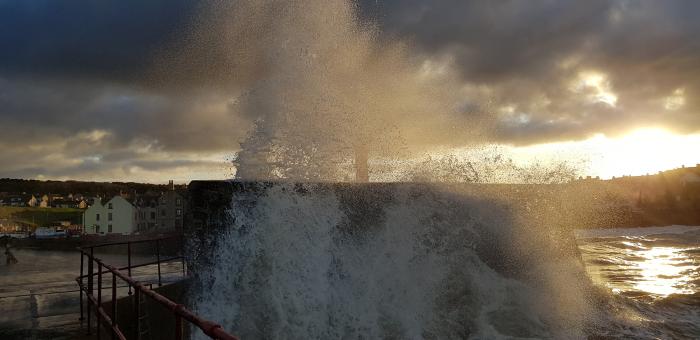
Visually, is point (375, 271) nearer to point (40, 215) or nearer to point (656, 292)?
point (656, 292)

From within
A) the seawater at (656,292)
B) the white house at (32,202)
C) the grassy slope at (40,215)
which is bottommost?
the seawater at (656,292)

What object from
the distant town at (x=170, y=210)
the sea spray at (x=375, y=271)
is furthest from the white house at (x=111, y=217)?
the sea spray at (x=375, y=271)

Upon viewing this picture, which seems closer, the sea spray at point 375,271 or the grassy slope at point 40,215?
the sea spray at point 375,271

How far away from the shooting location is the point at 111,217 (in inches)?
2985

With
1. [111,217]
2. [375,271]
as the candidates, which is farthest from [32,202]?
[375,271]

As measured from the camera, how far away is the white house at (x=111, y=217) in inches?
2899

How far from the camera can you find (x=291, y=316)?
6258 millimetres

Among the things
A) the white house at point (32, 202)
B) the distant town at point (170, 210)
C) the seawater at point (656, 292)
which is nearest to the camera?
the seawater at point (656, 292)

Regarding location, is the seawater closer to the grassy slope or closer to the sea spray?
the sea spray

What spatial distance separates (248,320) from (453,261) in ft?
11.2

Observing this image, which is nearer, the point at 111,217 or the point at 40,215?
the point at 111,217

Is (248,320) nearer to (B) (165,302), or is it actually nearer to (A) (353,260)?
(A) (353,260)

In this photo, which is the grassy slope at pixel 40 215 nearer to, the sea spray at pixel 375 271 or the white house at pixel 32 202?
the white house at pixel 32 202

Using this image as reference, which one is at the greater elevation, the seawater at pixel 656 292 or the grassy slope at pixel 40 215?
the grassy slope at pixel 40 215
